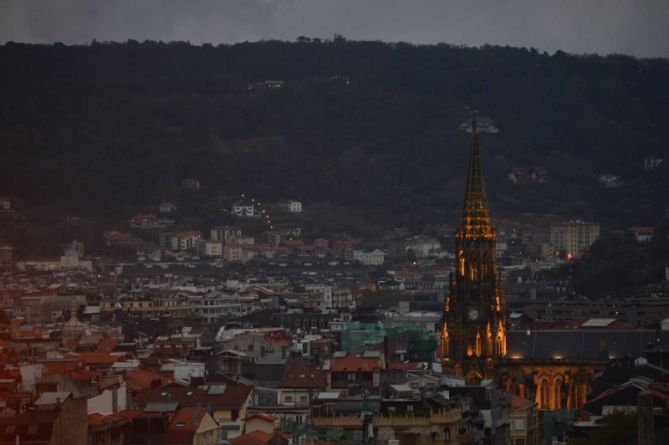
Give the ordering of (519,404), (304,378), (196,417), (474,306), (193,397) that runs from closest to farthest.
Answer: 1. (196,417)
2. (193,397)
3. (304,378)
4. (519,404)
5. (474,306)

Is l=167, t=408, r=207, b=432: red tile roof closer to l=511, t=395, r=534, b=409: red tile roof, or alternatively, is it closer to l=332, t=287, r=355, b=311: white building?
l=511, t=395, r=534, b=409: red tile roof

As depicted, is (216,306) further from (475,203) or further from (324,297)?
(475,203)

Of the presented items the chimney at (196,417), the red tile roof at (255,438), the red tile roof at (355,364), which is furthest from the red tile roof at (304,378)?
the red tile roof at (255,438)

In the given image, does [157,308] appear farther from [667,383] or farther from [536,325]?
[667,383]

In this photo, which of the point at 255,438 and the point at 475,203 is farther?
the point at 475,203

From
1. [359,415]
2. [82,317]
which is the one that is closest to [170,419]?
[359,415]

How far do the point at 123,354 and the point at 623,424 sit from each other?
45.3m

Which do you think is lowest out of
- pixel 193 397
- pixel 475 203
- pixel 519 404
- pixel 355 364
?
pixel 519 404

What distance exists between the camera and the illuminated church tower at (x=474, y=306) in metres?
111

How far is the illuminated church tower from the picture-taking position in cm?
11119

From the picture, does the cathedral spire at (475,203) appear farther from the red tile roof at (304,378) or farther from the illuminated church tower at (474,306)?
the red tile roof at (304,378)

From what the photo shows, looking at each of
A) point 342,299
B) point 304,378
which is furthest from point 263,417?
point 342,299

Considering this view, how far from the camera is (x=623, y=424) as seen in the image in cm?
6212

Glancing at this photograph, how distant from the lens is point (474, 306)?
115500 mm
